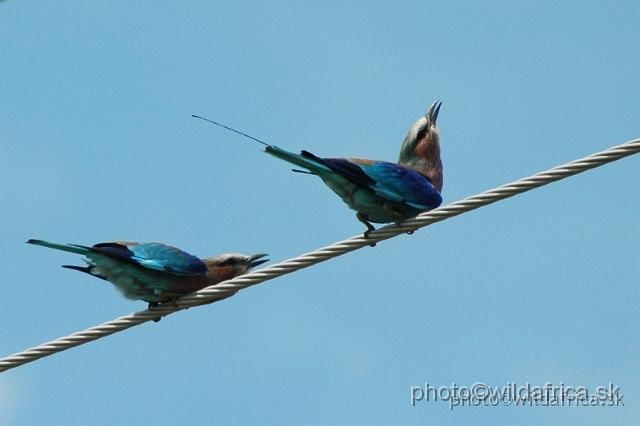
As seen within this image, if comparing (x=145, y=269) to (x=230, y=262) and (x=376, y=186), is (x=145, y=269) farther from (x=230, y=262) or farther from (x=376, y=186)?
(x=376, y=186)

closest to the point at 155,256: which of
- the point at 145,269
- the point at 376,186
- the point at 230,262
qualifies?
the point at 145,269

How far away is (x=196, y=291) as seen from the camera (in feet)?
35.2

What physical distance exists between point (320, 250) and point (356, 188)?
44.1 inches

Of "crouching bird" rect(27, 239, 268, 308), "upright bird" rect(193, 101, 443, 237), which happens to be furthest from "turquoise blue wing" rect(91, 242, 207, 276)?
"upright bird" rect(193, 101, 443, 237)

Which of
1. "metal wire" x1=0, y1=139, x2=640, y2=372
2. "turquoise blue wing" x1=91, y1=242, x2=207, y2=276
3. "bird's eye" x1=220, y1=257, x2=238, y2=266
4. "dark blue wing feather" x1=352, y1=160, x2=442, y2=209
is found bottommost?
"metal wire" x1=0, y1=139, x2=640, y2=372

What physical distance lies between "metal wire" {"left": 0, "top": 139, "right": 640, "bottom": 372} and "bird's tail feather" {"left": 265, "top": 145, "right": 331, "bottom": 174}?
512mm

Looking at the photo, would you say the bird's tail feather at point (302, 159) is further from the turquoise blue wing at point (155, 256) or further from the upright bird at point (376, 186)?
the turquoise blue wing at point (155, 256)

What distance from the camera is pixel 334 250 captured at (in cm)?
934

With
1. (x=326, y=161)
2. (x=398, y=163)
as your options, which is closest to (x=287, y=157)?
(x=326, y=161)

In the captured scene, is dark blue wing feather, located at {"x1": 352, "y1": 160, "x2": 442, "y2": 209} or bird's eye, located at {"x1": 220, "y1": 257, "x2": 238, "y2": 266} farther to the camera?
bird's eye, located at {"x1": 220, "y1": 257, "x2": 238, "y2": 266}

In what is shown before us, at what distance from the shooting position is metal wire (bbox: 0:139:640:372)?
8875 mm

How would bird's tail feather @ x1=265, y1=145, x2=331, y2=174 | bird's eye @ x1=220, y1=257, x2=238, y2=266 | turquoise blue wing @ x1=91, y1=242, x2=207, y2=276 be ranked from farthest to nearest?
1. bird's eye @ x1=220, y1=257, x2=238, y2=266
2. turquoise blue wing @ x1=91, y1=242, x2=207, y2=276
3. bird's tail feather @ x1=265, y1=145, x2=331, y2=174

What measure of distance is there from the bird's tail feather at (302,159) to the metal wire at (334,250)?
0.51 meters

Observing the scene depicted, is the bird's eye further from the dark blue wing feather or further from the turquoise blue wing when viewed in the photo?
the dark blue wing feather
